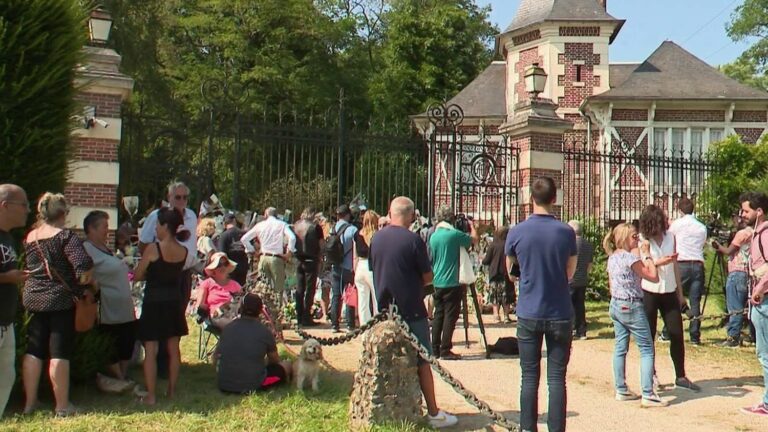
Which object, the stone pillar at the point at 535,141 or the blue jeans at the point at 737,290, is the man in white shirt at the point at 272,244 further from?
the blue jeans at the point at 737,290

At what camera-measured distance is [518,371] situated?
8062mm

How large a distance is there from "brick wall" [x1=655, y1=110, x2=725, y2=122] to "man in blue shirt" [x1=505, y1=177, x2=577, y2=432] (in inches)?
794

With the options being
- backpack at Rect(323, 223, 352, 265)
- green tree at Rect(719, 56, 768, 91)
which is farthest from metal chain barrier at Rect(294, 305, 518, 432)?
green tree at Rect(719, 56, 768, 91)

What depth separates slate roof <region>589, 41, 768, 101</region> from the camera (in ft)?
77.4

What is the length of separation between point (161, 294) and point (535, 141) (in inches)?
316

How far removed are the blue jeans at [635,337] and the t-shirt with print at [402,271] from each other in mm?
1972

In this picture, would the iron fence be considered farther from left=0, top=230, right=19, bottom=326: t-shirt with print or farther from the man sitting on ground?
left=0, top=230, right=19, bottom=326: t-shirt with print

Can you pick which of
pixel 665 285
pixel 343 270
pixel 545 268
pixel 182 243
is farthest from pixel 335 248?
pixel 545 268

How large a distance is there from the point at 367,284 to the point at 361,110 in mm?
24642

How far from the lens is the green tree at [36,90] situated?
5.82m

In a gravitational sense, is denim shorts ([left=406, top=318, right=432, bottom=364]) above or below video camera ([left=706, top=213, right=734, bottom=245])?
below

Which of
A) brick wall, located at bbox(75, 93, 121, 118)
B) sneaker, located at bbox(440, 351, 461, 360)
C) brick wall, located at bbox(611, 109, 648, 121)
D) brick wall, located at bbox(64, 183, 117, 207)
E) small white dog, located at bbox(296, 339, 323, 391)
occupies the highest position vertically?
brick wall, located at bbox(611, 109, 648, 121)

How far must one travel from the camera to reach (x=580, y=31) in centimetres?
2470

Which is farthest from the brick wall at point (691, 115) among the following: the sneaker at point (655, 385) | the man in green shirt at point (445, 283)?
the sneaker at point (655, 385)
